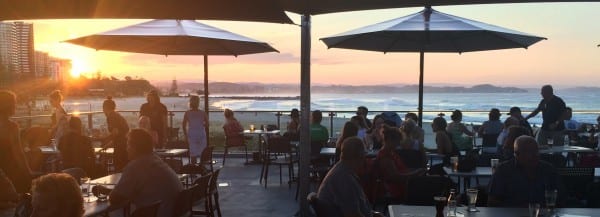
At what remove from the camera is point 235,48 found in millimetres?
8891

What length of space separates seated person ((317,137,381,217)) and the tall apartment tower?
14.1 metres

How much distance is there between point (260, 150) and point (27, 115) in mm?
4754

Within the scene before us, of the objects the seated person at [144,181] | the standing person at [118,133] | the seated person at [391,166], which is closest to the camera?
the seated person at [144,181]

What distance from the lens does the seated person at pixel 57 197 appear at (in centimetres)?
242

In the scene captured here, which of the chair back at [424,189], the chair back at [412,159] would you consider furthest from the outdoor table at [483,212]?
the chair back at [412,159]

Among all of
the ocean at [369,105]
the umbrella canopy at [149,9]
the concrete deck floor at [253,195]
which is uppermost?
the umbrella canopy at [149,9]

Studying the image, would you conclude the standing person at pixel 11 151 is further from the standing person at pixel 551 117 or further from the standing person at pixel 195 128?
the standing person at pixel 551 117

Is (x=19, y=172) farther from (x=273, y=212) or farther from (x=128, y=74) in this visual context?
(x=128, y=74)

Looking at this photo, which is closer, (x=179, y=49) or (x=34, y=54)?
(x=179, y=49)

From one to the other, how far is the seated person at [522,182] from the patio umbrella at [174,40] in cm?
480

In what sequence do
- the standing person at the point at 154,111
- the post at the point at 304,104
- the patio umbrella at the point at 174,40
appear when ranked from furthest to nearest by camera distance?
the standing person at the point at 154,111 < the patio umbrella at the point at 174,40 < the post at the point at 304,104

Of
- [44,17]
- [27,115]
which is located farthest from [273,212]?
[27,115]

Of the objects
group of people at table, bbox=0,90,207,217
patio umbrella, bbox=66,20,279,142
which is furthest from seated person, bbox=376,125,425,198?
patio umbrella, bbox=66,20,279,142

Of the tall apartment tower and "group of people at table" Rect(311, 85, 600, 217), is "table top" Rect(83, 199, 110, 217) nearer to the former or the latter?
"group of people at table" Rect(311, 85, 600, 217)
